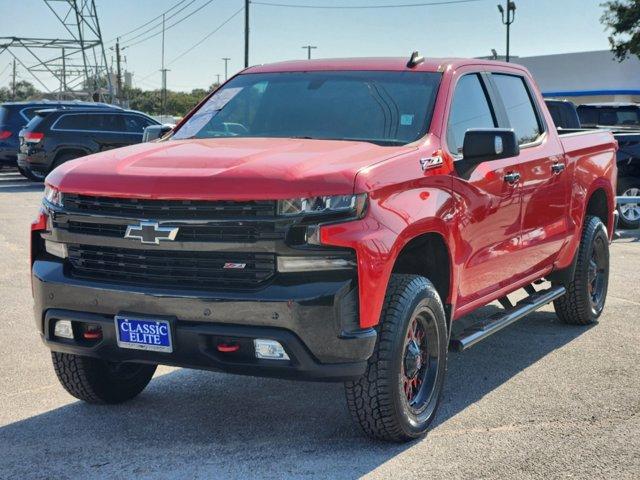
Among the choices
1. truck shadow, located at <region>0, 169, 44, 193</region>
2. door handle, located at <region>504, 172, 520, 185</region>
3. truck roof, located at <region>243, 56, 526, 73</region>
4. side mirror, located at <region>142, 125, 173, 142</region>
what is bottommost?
truck shadow, located at <region>0, 169, 44, 193</region>

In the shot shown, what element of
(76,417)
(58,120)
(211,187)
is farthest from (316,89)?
(58,120)

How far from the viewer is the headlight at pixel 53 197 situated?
15.1 feet

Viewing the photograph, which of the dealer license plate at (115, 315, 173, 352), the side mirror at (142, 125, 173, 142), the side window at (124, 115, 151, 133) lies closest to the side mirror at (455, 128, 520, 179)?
the dealer license plate at (115, 315, 173, 352)

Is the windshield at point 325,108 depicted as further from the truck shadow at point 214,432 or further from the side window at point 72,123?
the side window at point 72,123

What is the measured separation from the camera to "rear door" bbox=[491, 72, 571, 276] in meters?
6.12

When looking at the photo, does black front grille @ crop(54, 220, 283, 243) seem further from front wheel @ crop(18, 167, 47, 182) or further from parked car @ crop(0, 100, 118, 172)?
parked car @ crop(0, 100, 118, 172)

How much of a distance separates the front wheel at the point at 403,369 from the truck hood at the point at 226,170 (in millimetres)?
647

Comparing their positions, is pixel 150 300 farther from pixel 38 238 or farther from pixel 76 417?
pixel 76 417

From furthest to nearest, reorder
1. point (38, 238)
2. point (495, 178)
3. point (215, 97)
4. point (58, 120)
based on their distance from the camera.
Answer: point (58, 120), point (215, 97), point (495, 178), point (38, 238)

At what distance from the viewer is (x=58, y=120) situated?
814 inches

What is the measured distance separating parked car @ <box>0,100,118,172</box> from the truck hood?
59.5 feet

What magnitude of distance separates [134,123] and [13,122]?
309 cm

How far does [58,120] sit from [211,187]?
1753 centimetres

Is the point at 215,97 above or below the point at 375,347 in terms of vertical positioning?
above
